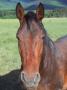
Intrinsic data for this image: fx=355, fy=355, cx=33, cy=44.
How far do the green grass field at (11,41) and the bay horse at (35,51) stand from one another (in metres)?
3.48

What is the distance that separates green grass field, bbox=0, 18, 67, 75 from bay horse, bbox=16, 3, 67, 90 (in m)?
3.48

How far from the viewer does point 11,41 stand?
13.4 metres

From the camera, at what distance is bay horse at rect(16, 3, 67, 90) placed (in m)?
4.82

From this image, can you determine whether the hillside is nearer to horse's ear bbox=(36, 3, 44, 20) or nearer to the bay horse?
the bay horse

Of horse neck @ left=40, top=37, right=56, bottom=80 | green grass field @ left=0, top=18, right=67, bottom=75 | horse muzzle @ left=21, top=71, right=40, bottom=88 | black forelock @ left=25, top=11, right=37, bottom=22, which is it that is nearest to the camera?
horse muzzle @ left=21, top=71, right=40, bottom=88

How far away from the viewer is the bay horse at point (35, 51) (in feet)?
15.8

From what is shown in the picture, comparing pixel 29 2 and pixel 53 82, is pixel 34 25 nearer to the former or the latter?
pixel 53 82

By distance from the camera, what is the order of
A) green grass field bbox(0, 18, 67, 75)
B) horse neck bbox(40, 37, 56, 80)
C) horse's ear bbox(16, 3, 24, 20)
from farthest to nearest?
green grass field bbox(0, 18, 67, 75) < horse neck bbox(40, 37, 56, 80) < horse's ear bbox(16, 3, 24, 20)

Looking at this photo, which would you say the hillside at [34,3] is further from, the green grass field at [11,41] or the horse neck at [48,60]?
the horse neck at [48,60]

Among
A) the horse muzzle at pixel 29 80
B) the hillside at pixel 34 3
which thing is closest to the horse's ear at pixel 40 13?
the horse muzzle at pixel 29 80

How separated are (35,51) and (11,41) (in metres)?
8.57

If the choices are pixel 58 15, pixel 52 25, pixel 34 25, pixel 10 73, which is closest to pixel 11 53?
pixel 10 73

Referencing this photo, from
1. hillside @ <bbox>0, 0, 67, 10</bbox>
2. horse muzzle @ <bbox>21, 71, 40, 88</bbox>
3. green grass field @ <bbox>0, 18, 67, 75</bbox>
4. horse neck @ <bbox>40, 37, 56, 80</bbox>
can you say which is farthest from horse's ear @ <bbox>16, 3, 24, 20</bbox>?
hillside @ <bbox>0, 0, 67, 10</bbox>

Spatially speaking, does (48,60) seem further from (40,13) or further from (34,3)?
(34,3)
